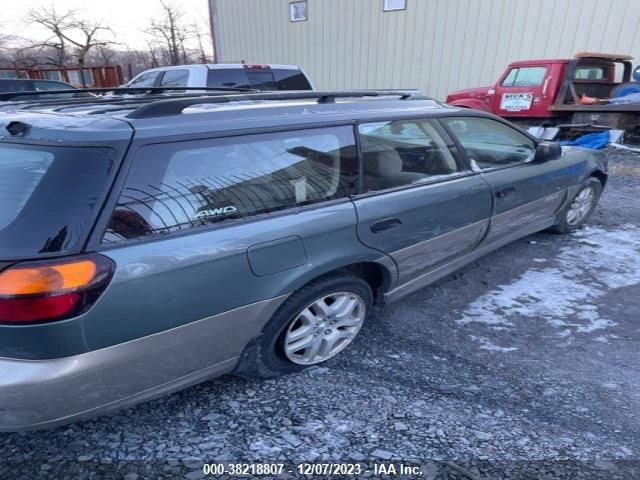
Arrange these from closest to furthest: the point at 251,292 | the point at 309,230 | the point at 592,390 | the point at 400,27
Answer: the point at 251,292 < the point at 309,230 < the point at 592,390 < the point at 400,27

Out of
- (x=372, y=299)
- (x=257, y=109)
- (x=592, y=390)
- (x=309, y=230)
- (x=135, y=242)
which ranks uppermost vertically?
(x=257, y=109)

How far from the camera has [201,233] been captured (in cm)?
184

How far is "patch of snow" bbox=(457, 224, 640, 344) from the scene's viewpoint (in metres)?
3.07

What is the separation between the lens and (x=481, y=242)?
11.1ft

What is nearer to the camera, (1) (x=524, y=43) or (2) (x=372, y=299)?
(2) (x=372, y=299)

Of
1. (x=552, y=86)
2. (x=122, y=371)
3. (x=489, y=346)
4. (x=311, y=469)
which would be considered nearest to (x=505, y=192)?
(x=489, y=346)

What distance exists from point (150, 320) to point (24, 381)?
0.46m

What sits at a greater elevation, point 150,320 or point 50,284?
point 50,284

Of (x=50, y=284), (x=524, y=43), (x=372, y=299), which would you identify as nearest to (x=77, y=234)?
(x=50, y=284)

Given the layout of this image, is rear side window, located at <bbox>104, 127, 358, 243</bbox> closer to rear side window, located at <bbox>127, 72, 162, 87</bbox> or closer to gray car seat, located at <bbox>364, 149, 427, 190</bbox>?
gray car seat, located at <bbox>364, 149, 427, 190</bbox>

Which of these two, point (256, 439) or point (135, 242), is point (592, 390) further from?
point (135, 242)

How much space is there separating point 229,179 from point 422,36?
45.6 feet

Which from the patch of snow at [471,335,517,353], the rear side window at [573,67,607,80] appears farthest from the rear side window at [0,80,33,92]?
the rear side window at [573,67,607,80]

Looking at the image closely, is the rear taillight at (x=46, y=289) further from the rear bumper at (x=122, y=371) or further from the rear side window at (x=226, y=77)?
the rear side window at (x=226, y=77)
